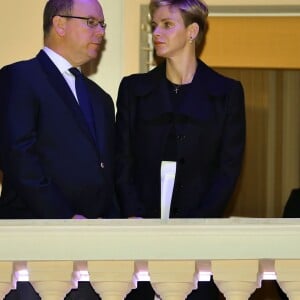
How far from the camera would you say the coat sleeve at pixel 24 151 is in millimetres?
2264

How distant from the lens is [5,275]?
1.68m

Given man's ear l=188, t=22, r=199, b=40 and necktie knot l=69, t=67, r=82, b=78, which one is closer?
necktie knot l=69, t=67, r=82, b=78

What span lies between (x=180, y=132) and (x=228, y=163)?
0.20 m

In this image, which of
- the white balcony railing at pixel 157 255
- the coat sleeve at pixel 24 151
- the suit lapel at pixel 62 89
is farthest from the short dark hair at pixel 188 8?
the white balcony railing at pixel 157 255

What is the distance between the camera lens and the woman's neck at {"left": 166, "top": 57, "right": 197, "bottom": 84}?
109 inches

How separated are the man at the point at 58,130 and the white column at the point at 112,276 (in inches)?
24.8

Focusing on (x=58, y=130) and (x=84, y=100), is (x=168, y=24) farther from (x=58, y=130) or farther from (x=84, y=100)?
(x=58, y=130)

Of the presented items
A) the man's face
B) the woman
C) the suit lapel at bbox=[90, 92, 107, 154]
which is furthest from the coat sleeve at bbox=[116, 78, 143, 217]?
the man's face

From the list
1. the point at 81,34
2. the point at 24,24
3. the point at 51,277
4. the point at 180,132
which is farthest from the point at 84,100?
the point at 24,24

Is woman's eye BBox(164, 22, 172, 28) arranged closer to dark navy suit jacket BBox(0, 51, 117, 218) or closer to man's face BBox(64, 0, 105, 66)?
man's face BBox(64, 0, 105, 66)

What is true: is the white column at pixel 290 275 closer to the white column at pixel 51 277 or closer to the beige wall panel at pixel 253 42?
the white column at pixel 51 277

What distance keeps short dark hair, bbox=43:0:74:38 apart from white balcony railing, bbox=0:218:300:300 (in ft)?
3.71

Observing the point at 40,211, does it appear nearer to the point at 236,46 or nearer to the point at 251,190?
the point at 236,46

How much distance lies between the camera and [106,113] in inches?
104
